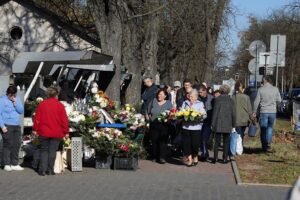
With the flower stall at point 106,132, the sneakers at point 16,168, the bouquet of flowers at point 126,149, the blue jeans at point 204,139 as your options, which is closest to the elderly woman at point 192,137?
the blue jeans at point 204,139

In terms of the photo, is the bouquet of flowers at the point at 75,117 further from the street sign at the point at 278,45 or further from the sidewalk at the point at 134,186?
the street sign at the point at 278,45

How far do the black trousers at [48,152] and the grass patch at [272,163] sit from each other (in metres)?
3.39

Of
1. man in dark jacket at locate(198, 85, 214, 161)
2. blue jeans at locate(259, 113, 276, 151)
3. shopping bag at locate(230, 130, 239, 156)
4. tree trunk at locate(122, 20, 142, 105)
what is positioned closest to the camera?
shopping bag at locate(230, 130, 239, 156)

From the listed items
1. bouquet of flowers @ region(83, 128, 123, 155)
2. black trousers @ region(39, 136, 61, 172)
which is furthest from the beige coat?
black trousers @ region(39, 136, 61, 172)

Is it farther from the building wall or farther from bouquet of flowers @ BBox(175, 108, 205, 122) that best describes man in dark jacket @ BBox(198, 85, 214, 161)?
the building wall

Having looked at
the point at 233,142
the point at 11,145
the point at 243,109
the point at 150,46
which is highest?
the point at 150,46

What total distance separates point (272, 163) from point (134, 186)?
4325mm

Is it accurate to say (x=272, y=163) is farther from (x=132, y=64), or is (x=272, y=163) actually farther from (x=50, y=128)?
(x=132, y=64)

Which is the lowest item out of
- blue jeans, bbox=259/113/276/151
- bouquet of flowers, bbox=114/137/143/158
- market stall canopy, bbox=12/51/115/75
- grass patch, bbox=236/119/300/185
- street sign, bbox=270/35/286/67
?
grass patch, bbox=236/119/300/185

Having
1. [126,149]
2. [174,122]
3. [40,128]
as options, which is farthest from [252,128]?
[40,128]

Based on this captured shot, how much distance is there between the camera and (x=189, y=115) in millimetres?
12969

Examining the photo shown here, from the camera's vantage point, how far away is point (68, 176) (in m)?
11.7

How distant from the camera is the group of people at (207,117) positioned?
13.3 metres

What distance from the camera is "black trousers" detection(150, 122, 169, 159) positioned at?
538 inches
